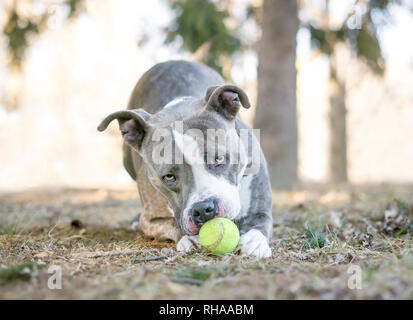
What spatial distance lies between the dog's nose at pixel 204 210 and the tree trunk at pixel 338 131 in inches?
354

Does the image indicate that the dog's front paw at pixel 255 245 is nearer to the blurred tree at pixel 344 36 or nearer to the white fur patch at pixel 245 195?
the white fur patch at pixel 245 195

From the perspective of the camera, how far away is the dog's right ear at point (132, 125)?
3.69 metres

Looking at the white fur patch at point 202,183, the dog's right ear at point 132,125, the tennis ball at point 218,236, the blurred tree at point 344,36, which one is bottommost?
the tennis ball at point 218,236

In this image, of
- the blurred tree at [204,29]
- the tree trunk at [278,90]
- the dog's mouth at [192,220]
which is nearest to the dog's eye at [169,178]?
the dog's mouth at [192,220]

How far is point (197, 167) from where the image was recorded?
3.23 metres

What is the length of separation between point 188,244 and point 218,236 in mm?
410

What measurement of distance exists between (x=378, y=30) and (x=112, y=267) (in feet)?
27.0

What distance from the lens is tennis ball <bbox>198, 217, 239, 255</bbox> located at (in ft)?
9.79

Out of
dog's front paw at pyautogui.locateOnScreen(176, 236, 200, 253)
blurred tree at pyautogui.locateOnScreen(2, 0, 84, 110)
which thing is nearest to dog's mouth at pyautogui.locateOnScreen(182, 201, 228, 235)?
dog's front paw at pyautogui.locateOnScreen(176, 236, 200, 253)

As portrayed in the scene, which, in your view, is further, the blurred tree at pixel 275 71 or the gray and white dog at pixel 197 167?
the blurred tree at pixel 275 71

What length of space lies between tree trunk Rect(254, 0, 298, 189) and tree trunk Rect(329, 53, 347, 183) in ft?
10.3

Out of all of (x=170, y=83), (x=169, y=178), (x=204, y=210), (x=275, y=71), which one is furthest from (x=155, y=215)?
(x=275, y=71)

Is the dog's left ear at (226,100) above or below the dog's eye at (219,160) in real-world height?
above
